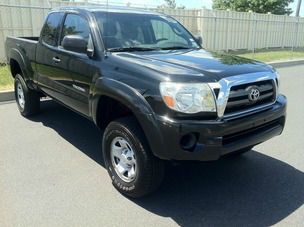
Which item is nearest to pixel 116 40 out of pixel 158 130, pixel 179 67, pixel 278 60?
pixel 179 67

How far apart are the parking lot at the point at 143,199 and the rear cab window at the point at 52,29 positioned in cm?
145

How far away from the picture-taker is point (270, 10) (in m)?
28.4

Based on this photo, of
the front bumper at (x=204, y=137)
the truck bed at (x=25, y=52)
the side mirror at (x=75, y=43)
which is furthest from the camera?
the truck bed at (x=25, y=52)

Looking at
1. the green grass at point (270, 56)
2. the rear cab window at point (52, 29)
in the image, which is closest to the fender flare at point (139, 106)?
the rear cab window at point (52, 29)

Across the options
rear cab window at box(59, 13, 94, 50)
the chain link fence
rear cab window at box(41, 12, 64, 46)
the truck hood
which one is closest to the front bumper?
the truck hood

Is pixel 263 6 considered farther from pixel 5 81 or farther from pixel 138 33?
pixel 138 33

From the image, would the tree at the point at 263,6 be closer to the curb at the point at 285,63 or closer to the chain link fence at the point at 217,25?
the chain link fence at the point at 217,25

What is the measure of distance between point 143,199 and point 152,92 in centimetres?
116

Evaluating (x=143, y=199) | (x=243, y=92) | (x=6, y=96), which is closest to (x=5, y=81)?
(x=6, y=96)

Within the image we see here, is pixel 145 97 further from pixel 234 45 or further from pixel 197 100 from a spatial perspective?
pixel 234 45

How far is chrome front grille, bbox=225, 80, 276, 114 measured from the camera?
3.38m

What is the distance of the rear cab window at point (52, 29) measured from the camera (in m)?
5.25

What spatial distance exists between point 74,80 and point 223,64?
6.25 feet

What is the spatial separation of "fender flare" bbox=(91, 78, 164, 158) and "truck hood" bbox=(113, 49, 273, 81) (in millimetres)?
292
